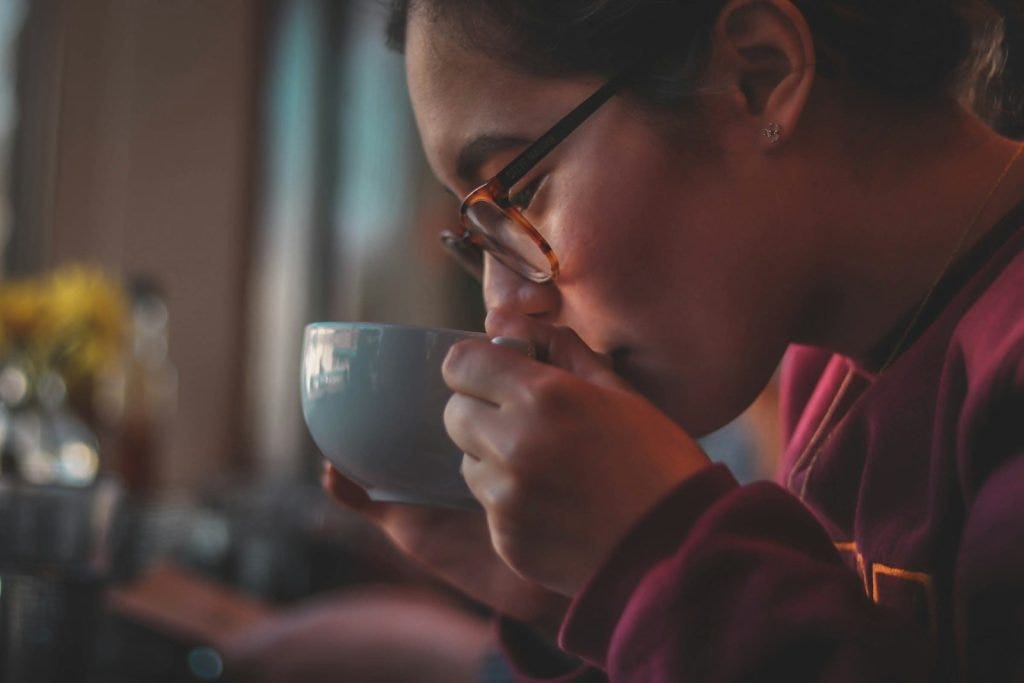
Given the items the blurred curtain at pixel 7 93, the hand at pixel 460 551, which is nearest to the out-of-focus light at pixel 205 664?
the hand at pixel 460 551

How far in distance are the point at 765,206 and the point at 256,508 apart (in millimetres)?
1638

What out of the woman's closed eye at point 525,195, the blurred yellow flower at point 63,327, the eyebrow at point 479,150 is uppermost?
the eyebrow at point 479,150

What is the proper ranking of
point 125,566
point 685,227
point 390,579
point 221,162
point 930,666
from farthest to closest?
1. point 221,162
2. point 390,579
3. point 125,566
4. point 685,227
5. point 930,666

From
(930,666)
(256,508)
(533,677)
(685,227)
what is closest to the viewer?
(930,666)

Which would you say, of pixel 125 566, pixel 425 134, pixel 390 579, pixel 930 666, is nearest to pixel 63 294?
pixel 390 579

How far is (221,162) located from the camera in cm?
340

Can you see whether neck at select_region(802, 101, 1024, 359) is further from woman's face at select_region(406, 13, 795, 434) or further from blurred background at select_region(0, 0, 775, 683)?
blurred background at select_region(0, 0, 775, 683)

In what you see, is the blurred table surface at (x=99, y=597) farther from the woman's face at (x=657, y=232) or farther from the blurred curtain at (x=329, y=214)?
the blurred curtain at (x=329, y=214)

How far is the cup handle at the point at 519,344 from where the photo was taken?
0.66 m

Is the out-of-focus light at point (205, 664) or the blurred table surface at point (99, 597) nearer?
the blurred table surface at point (99, 597)

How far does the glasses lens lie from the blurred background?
0.74 ft

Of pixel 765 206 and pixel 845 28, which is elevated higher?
pixel 845 28

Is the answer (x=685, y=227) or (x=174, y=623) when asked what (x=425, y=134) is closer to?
(x=685, y=227)

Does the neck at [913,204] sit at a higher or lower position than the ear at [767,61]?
lower
